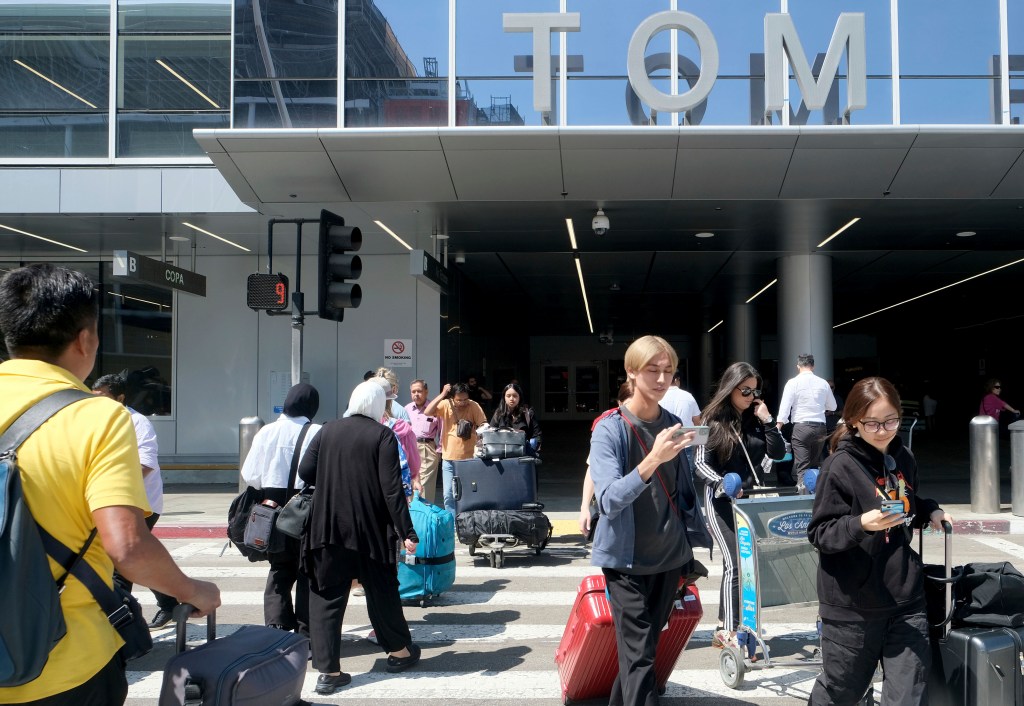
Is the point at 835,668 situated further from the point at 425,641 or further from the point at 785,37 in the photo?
the point at 785,37

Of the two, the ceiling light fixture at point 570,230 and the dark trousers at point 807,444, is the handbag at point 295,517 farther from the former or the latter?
the ceiling light fixture at point 570,230

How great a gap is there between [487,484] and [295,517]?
11.5 feet

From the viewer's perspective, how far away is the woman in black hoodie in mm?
3371

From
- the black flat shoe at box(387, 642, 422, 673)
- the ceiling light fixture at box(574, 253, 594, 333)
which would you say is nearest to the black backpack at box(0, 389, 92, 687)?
the black flat shoe at box(387, 642, 422, 673)

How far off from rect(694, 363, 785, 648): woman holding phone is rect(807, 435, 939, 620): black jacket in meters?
1.56

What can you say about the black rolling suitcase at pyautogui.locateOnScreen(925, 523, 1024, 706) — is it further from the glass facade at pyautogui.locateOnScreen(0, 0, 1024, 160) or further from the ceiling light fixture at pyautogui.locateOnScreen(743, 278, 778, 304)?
the ceiling light fixture at pyautogui.locateOnScreen(743, 278, 778, 304)

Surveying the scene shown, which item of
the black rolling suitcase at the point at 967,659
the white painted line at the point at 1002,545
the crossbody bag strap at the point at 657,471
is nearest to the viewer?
the black rolling suitcase at the point at 967,659

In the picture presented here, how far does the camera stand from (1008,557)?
8.51 m

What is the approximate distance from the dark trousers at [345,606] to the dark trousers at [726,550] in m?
2.04

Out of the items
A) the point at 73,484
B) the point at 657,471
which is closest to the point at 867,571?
the point at 657,471

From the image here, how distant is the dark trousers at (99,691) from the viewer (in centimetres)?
210

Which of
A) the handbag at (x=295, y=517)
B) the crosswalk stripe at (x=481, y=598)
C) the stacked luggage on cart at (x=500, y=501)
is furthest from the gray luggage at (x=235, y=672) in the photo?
the stacked luggage on cart at (x=500, y=501)

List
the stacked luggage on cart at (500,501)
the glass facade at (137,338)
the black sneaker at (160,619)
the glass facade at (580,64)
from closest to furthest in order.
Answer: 1. the black sneaker at (160,619)
2. the stacked luggage on cart at (500,501)
3. the glass facade at (580,64)
4. the glass facade at (137,338)

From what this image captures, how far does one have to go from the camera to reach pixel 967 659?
3365 mm
